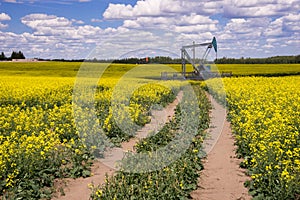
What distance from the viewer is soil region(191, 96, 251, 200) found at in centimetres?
832

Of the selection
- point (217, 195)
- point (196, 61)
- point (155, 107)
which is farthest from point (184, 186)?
point (196, 61)

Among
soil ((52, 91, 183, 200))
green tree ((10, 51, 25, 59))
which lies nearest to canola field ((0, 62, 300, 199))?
soil ((52, 91, 183, 200))

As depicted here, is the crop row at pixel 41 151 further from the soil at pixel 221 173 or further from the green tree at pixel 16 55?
the green tree at pixel 16 55

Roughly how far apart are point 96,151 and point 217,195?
12.5 ft

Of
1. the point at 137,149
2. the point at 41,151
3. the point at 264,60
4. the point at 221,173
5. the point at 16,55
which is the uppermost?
the point at 16,55

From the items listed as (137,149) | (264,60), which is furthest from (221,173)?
(264,60)

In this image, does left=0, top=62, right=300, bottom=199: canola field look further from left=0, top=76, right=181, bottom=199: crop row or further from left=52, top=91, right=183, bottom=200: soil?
left=52, top=91, right=183, bottom=200: soil

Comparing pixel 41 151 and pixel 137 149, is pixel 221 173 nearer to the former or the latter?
pixel 137 149

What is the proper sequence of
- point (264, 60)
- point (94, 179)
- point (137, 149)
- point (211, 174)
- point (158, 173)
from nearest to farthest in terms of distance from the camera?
point (158, 173) → point (94, 179) → point (211, 174) → point (137, 149) → point (264, 60)

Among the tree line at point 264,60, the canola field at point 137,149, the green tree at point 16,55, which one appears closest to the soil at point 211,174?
the canola field at point 137,149

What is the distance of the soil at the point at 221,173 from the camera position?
8.32 m

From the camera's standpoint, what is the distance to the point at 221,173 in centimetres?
973

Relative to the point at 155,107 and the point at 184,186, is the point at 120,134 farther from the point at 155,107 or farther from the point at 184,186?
the point at 155,107

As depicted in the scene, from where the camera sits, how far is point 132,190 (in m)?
7.63
